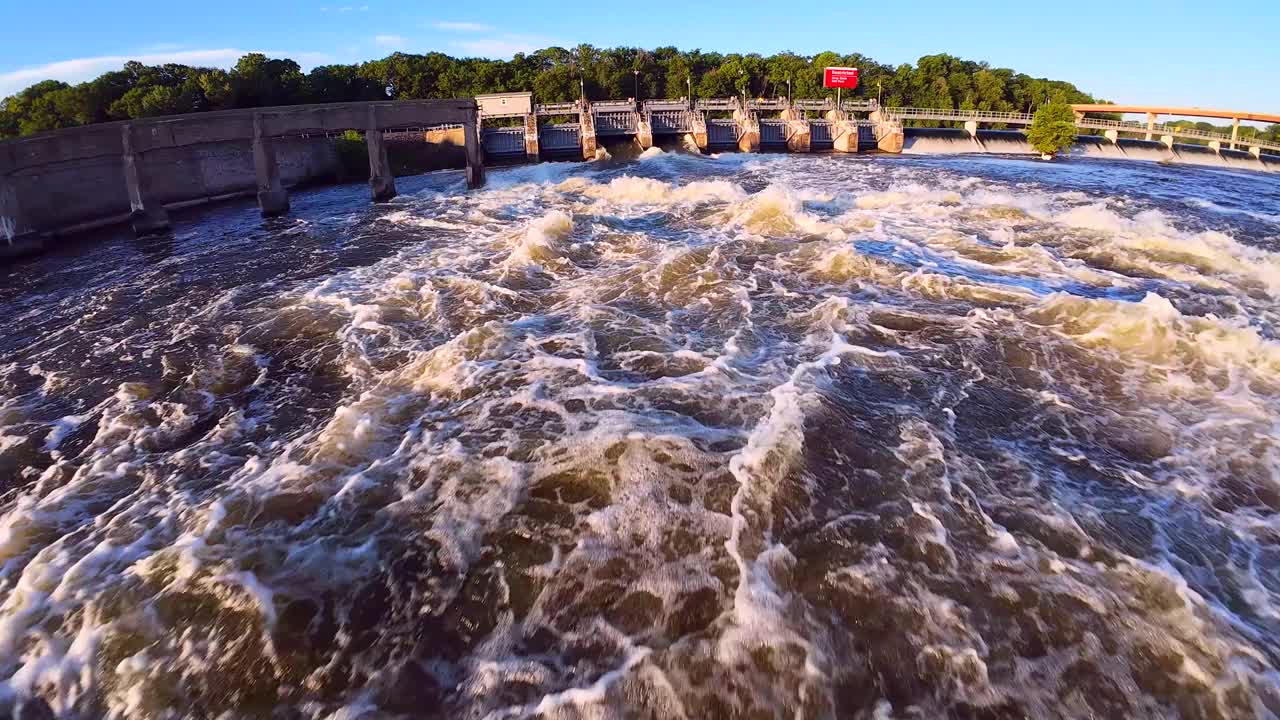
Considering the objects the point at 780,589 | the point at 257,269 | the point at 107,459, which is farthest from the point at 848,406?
the point at 257,269

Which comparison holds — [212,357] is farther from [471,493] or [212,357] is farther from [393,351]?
[471,493]

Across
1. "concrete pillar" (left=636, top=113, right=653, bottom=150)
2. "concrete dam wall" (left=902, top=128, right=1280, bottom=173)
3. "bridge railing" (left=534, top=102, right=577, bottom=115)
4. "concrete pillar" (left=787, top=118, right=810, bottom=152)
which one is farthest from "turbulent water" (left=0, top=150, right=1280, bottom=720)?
"concrete dam wall" (left=902, top=128, right=1280, bottom=173)

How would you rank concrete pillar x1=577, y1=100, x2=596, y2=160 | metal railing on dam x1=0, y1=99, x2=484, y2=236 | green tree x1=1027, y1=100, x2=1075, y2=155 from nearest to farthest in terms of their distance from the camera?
metal railing on dam x1=0, y1=99, x2=484, y2=236, concrete pillar x1=577, y1=100, x2=596, y2=160, green tree x1=1027, y1=100, x2=1075, y2=155

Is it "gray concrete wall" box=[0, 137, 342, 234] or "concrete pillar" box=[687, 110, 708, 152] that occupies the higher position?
"concrete pillar" box=[687, 110, 708, 152]

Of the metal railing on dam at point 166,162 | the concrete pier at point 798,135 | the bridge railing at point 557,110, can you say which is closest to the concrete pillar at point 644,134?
the bridge railing at point 557,110

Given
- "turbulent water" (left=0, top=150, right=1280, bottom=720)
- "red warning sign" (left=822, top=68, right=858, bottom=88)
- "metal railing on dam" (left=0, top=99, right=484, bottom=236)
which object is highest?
"red warning sign" (left=822, top=68, right=858, bottom=88)

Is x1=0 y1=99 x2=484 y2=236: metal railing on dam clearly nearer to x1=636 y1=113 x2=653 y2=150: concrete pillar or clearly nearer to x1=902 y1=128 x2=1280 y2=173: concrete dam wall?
x1=636 y1=113 x2=653 y2=150: concrete pillar

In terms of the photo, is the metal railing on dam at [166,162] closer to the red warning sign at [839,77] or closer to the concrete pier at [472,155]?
the concrete pier at [472,155]

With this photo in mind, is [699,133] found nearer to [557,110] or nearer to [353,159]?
[557,110]
